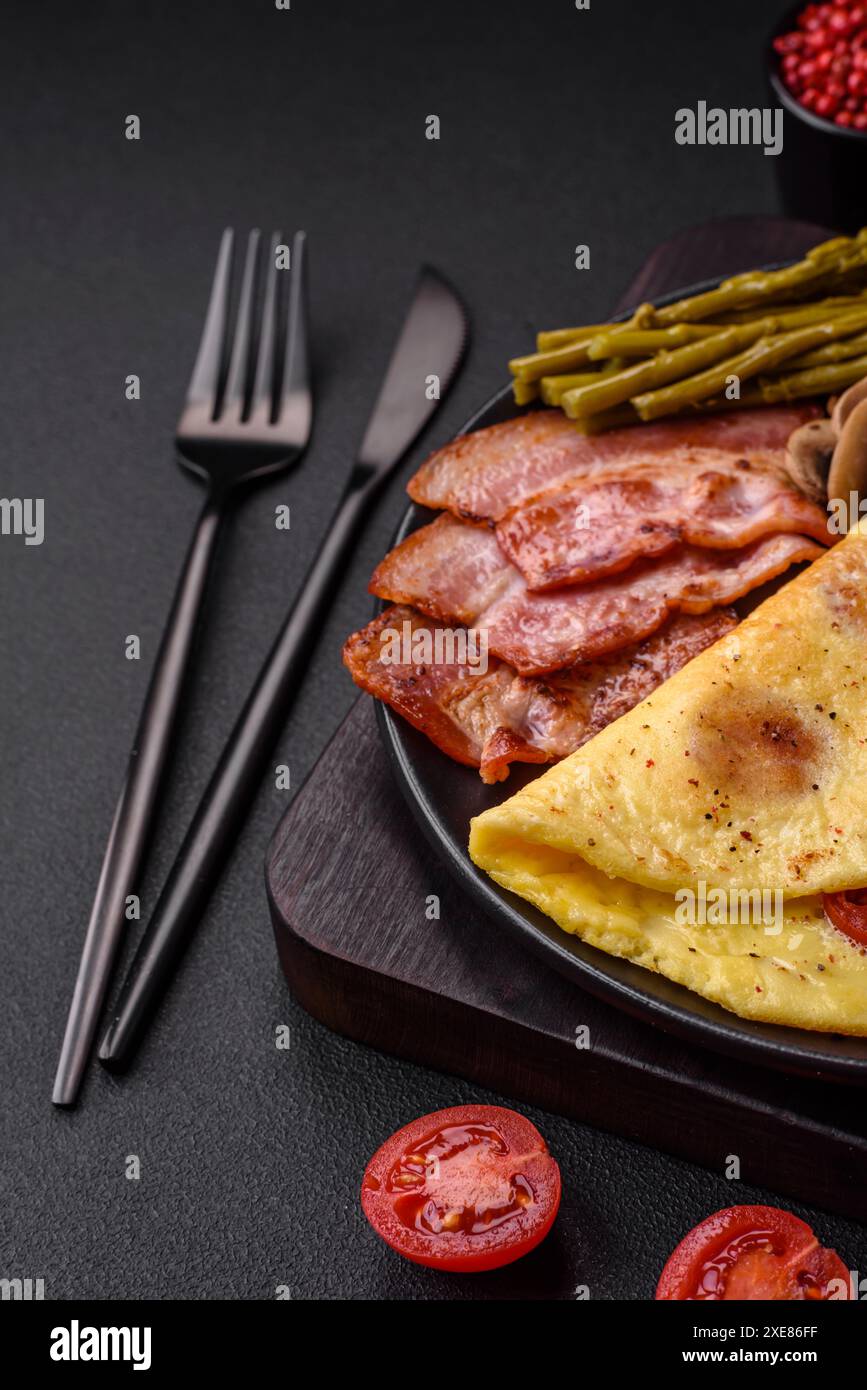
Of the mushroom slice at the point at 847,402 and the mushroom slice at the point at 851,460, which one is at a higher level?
the mushroom slice at the point at 847,402

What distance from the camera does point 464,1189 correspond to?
4.10 meters

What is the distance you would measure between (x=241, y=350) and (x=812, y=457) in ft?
8.48

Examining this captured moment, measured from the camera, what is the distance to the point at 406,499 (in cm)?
632

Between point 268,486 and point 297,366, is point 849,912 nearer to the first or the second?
point 268,486

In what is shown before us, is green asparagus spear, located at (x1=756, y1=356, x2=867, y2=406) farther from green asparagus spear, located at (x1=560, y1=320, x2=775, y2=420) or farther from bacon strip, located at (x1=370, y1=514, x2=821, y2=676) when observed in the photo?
bacon strip, located at (x1=370, y1=514, x2=821, y2=676)

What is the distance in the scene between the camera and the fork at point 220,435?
529 centimetres

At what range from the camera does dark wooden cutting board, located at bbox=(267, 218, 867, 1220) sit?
4188 millimetres

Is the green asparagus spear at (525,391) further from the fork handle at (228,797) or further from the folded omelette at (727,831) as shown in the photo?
the folded omelette at (727,831)

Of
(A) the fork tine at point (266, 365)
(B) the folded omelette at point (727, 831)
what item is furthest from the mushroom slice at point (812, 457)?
(A) the fork tine at point (266, 365)

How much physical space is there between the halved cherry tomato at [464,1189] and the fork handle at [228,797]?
3.36 feet

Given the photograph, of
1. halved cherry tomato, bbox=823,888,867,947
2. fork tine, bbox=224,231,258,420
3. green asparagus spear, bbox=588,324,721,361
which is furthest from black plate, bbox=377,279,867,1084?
fork tine, bbox=224,231,258,420

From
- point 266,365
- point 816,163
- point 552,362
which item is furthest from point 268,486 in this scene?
point 816,163

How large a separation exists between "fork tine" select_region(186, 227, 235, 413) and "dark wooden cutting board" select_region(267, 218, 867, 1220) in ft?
6.91

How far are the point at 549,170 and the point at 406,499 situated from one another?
8.08 feet
